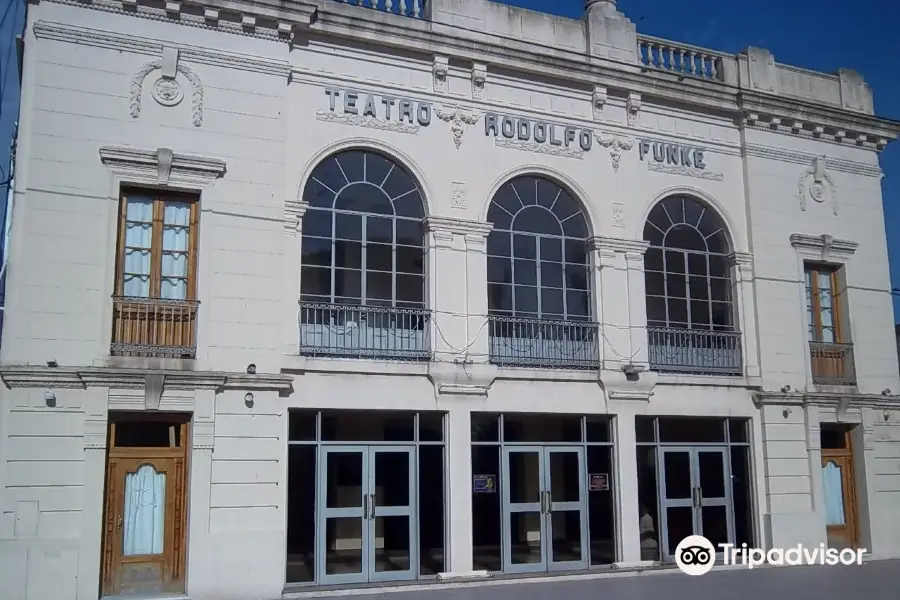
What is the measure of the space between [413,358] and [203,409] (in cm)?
337

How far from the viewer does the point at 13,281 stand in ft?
39.0

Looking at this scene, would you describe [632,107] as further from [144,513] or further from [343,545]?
[144,513]

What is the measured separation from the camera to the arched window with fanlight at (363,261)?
1389 centimetres

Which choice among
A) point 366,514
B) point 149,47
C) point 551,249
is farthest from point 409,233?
point 149,47

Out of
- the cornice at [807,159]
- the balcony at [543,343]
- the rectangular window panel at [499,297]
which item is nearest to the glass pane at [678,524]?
the balcony at [543,343]

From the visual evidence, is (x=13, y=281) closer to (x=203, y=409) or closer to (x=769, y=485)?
(x=203, y=409)

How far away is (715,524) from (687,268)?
15.4ft

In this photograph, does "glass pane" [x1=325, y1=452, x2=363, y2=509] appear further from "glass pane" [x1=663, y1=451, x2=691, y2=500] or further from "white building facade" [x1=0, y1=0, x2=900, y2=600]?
"glass pane" [x1=663, y1=451, x2=691, y2=500]

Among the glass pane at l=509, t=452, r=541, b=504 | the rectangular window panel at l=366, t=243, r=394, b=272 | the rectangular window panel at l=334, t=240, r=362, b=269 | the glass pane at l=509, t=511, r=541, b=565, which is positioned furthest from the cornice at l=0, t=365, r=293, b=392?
the glass pane at l=509, t=511, r=541, b=565

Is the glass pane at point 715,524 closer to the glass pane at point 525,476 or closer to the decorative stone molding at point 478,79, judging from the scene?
the glass pane at point 525,476

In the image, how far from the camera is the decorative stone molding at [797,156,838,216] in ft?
59.4

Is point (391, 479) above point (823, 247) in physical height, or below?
below

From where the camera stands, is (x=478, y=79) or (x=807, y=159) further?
(x=807, y=159)

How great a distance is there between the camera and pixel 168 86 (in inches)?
516
